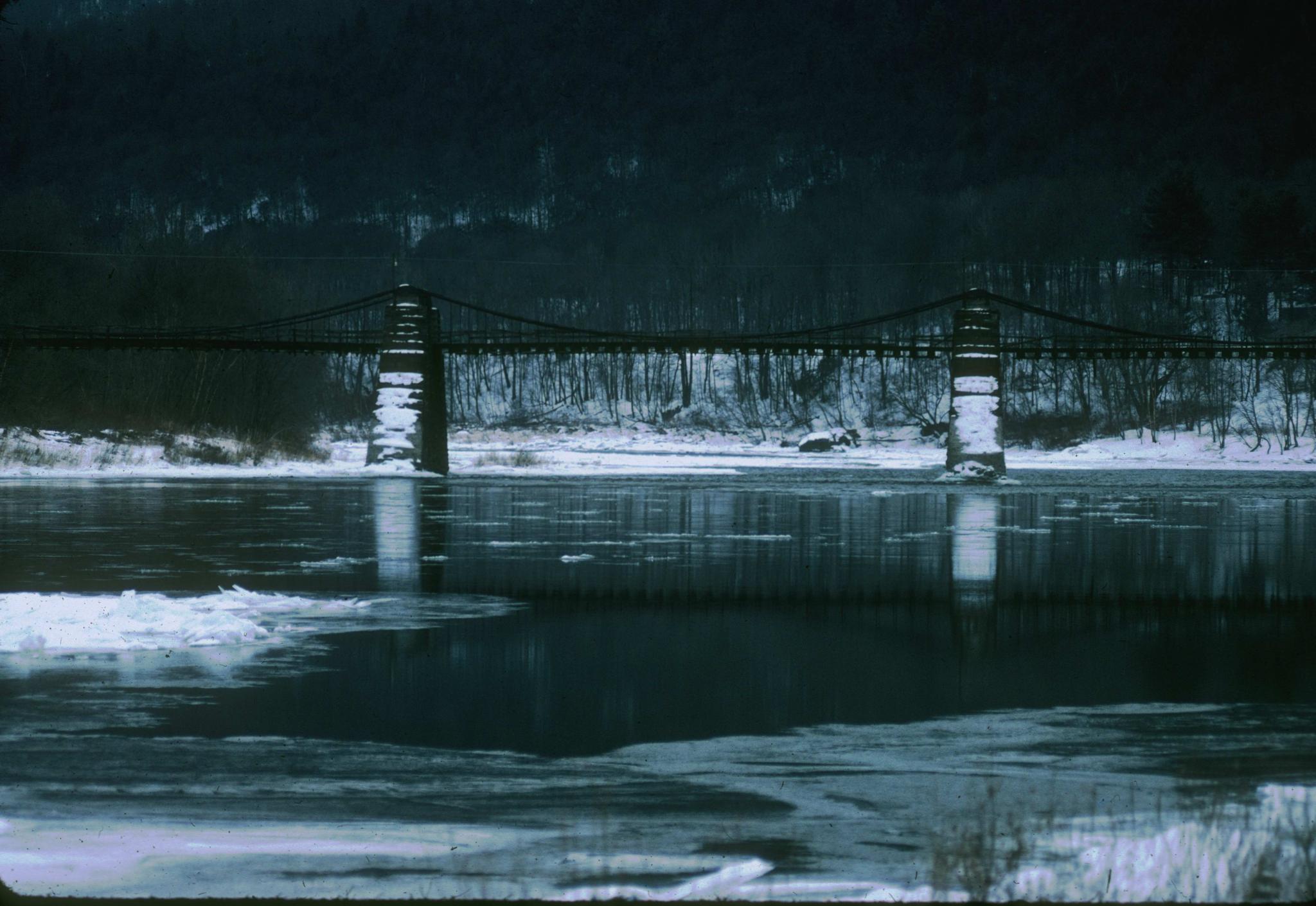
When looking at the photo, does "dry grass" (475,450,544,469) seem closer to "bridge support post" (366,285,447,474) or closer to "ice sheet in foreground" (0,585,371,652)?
"bridge support post" (366,285,447,474)

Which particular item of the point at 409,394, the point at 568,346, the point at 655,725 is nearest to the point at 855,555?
the point at 655,725

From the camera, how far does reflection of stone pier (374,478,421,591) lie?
19.0m

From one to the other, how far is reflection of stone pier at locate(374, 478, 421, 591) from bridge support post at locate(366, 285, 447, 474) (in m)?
15.4

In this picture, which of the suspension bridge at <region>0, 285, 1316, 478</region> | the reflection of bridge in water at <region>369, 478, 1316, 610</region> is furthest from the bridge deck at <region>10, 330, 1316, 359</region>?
the reflection of bridge in water at <region>369, 478, 1316, 610</region>

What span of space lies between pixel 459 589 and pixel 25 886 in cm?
1158

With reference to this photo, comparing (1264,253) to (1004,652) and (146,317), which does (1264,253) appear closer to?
(146,317)

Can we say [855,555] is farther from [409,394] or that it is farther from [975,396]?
[409,394]

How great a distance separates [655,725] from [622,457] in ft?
250

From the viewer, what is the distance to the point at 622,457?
8588cm

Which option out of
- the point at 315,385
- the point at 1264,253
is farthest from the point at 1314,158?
the point at 315,385

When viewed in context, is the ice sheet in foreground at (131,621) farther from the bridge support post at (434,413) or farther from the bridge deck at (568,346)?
the bridge deck at (568,346)

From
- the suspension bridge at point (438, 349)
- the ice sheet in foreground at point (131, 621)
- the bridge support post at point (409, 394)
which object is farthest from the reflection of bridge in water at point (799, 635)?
the suspension bridge at point (438, 349)

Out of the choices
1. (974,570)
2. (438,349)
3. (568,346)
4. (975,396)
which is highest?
(568,346)

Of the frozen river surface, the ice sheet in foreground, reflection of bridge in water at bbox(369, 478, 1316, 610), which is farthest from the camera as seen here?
reflection of bridge in water at bbox(369, 478, 1316, 610)
